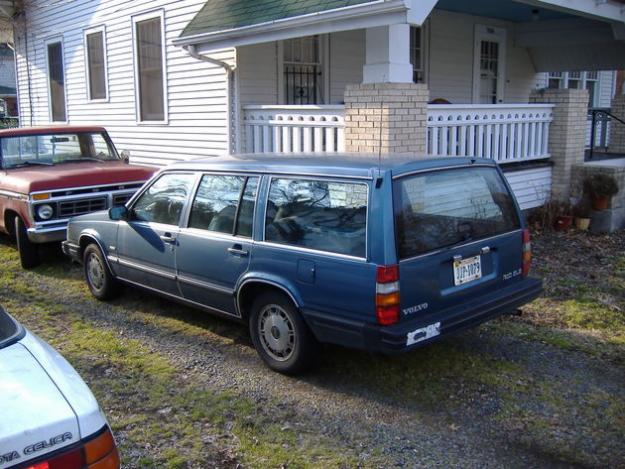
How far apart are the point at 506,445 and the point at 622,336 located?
238 centimetres

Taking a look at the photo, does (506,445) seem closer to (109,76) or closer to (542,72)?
(109,76)

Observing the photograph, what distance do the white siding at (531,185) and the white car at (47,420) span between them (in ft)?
27.9

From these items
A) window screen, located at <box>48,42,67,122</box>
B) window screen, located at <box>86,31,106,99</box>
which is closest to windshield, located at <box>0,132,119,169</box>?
window screen, located at <box>86,31,106,99</box>

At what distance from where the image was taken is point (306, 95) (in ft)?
38.2

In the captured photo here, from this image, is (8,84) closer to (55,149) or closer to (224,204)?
(55,149)

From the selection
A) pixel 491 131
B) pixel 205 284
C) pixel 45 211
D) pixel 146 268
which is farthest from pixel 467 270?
pixel 491 131

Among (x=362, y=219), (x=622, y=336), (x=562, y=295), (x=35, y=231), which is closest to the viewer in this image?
(x=362, y=219)

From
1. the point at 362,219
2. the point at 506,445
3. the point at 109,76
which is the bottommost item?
the point at 506,445

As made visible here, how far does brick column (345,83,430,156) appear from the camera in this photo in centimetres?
794

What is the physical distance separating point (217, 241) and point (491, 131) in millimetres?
6358

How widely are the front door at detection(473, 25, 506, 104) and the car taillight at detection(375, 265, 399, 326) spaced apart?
11.2 metres

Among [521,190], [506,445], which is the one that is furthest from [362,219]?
[521,190]

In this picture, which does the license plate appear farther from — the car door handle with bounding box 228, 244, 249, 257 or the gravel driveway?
the car door handle with bounding box 228, 244, 249, 257

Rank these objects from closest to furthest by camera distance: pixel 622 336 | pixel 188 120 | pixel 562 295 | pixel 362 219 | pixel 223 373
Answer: pixel 362 219
pixel 223 373
pixel 622 336
pixel 562 295
pixel 188 120
